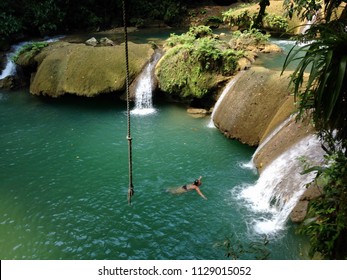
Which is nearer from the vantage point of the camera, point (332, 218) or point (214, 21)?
point (332, 218)

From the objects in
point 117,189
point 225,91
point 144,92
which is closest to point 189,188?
point 117,189

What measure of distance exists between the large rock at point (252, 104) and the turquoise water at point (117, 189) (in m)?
0.41

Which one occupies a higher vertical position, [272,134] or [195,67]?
[195,67]

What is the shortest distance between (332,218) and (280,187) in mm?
2830

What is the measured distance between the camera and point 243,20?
19.4 m

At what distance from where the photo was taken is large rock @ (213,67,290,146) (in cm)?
955

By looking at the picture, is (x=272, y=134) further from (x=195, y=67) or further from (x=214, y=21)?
(x=214, y=21)

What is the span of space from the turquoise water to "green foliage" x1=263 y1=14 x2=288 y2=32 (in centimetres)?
864

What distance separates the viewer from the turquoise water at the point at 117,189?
6.36m

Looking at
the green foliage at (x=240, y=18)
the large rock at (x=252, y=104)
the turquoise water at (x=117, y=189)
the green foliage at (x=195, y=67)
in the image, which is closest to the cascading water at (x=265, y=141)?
the turquoise water at (x=117, y=189)

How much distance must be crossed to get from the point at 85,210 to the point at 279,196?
13.5 feet

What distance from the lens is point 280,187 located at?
708 cm

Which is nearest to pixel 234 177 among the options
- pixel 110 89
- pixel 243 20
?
pixel 110 89
